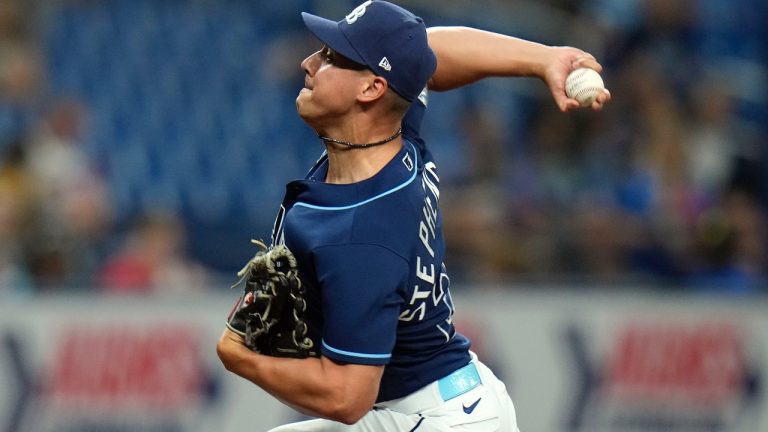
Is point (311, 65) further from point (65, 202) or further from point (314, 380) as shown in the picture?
point (65, 202)

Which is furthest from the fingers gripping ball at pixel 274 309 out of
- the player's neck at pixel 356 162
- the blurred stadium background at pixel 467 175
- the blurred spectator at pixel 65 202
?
the blurred spectator at pixel 65 202

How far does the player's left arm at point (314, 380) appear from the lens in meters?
4.06

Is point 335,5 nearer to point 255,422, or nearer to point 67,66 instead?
point 67,66

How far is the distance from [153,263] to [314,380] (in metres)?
4.97

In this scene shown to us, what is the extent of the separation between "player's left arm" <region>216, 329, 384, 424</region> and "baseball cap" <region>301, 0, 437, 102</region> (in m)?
0.93

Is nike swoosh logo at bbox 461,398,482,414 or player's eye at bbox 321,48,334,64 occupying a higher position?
player's eye at bbox 321,48,334,64

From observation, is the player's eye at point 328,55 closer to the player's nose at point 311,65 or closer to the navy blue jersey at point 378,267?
the player's nose at point 311,65

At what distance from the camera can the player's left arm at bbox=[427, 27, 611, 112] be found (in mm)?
4715

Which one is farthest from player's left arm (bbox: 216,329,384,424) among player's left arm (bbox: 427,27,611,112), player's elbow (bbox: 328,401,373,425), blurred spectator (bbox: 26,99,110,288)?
blurred spectator (bbox: 26,99,110,288)

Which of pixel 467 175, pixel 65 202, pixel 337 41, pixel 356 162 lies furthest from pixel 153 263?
pixel 337 41

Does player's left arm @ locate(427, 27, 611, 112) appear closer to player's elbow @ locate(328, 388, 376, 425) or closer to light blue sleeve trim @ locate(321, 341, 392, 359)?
light blue sleeve trim @ locate(321, 341, 392, 359)

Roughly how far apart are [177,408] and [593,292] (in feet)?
9.03

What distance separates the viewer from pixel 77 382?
8266mm

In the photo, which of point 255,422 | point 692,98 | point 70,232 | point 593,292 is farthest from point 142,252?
point 692,98
